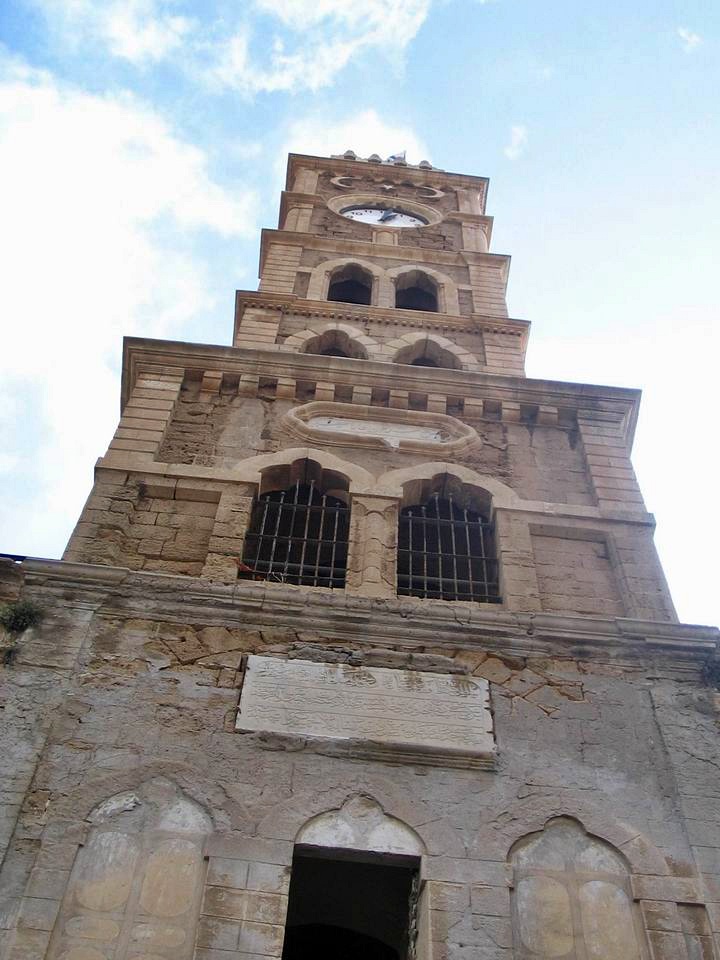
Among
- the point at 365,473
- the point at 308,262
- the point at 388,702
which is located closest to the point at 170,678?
the point at 388,702

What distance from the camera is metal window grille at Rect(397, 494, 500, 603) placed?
9.09 meters

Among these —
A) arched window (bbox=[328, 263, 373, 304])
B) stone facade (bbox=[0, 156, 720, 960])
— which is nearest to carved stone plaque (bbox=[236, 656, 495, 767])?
stone facade (bbox=[0, 156, 720, 960])

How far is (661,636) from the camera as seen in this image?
7867 millimetres

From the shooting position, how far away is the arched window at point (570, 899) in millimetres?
5867

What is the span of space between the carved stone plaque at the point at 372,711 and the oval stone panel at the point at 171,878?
102 centimetres

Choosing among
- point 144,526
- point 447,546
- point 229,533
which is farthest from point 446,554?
point 144,526

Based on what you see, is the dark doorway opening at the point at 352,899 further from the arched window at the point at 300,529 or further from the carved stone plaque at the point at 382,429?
the carved stone plaque at the point at 382,429

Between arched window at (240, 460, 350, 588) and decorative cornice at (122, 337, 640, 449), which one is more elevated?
decorative cornice at (122, 337, 640, 449)

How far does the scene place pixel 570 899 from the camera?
6.14 m

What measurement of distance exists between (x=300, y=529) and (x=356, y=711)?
10.0ft

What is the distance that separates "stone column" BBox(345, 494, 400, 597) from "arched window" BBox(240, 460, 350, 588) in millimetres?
259

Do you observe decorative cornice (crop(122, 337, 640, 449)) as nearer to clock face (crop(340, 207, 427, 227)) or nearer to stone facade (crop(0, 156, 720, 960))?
stone facade (crop(0, 156, 720, 960))

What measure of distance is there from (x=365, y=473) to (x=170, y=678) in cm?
355

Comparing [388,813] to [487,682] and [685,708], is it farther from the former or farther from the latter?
[685,708]
